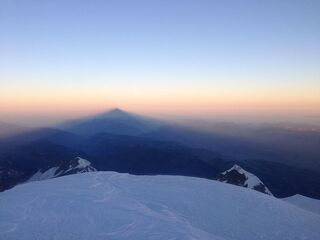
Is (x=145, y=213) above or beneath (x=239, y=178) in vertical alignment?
above

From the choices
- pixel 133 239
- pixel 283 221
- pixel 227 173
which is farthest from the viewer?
pixel 227 173

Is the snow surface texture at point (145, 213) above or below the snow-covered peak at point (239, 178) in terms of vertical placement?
above

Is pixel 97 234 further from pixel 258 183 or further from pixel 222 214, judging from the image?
pixel 258 183

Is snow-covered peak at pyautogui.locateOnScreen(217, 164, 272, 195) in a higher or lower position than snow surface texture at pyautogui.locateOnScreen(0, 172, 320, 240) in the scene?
lower

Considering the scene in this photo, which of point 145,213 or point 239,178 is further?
point 239,178

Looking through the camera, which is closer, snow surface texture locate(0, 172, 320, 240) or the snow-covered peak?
snow surface texture locate(0, 172, 320, 240)

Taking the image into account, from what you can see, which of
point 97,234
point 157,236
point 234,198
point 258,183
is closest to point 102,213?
point 97,234

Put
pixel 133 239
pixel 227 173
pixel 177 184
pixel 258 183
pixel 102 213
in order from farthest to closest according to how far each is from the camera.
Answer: pixel 227 173
pixel 258 183
pixel 177 184
pixel 102 213
pixel 133 239

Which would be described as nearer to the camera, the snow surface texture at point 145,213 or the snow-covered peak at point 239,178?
the snow surface texture at point 145,213
